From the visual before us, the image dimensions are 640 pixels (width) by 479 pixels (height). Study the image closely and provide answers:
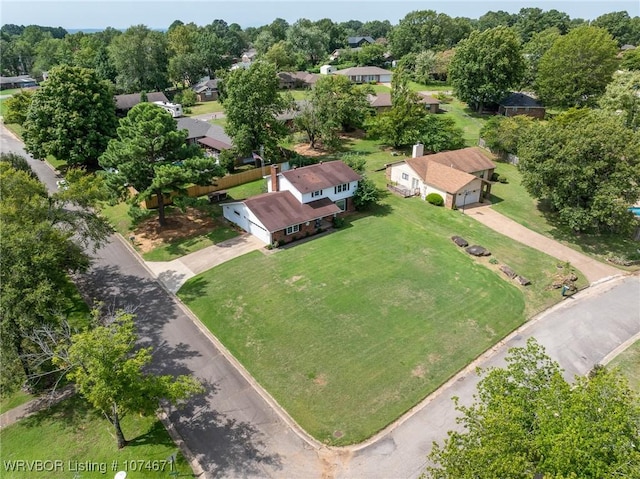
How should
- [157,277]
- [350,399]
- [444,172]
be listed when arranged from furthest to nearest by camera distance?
[444,172]
[157,277]
[350,399]

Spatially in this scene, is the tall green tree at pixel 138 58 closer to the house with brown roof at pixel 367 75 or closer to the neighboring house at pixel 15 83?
the house with brown roof at pixel 367 75

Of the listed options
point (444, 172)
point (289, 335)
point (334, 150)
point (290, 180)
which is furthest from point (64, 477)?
point (334, 150)

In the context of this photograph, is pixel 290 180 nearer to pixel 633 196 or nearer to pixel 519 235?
pixel 519 235

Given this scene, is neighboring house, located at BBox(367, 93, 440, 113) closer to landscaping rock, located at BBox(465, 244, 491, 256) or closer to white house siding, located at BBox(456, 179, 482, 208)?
white house siding, located at BBox(456, 179, 482, 208)

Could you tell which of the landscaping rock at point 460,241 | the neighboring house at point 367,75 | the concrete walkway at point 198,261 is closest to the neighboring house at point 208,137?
the concrete walkway at point 198,261

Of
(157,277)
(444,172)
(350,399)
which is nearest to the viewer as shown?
(350,399)

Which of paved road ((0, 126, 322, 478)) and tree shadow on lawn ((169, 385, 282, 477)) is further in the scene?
paved road ((0, 126, 322, 478))

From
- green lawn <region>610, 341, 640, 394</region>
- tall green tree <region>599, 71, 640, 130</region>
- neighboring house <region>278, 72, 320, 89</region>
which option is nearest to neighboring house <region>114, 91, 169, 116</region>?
neighboring house <region>278, 72, 320, 89</region>
